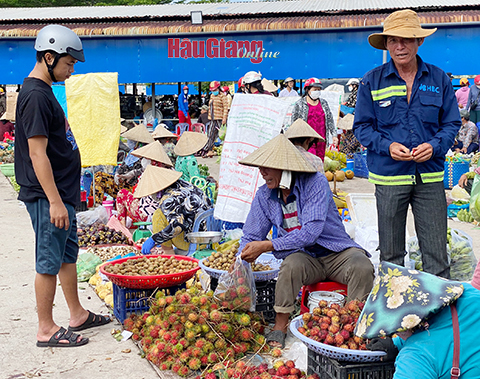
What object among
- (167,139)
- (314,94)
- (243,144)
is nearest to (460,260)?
(243,144)

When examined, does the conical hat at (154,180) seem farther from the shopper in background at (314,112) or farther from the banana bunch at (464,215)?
the banana bunch at (464,215)

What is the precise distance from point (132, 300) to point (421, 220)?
7.15ft

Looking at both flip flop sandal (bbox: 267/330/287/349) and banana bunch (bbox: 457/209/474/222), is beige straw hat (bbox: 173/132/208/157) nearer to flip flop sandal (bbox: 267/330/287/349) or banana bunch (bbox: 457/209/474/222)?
banana bunch (bbox: 457/209/474/222)

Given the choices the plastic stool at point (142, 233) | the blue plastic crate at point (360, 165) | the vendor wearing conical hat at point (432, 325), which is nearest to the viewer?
the vendor wearing conical hat at point (432, 325)

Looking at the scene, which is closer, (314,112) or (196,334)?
(196,334)

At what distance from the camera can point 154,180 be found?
5.36m

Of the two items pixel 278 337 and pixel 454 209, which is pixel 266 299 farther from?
pixel 454 209

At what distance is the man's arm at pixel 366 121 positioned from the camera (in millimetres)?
3807

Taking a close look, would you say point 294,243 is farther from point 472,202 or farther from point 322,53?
point 322,53

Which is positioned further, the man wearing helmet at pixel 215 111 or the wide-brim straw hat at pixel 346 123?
the man wearing helmet at pixel 215 111

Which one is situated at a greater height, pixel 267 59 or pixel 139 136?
pixel 267 59

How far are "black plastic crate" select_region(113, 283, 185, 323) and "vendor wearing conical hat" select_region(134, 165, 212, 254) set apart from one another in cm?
92

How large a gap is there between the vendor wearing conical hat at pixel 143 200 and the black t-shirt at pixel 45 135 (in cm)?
212

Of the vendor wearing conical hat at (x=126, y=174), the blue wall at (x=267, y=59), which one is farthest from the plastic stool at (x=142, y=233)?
the blue wall at (x=267, y=59)
